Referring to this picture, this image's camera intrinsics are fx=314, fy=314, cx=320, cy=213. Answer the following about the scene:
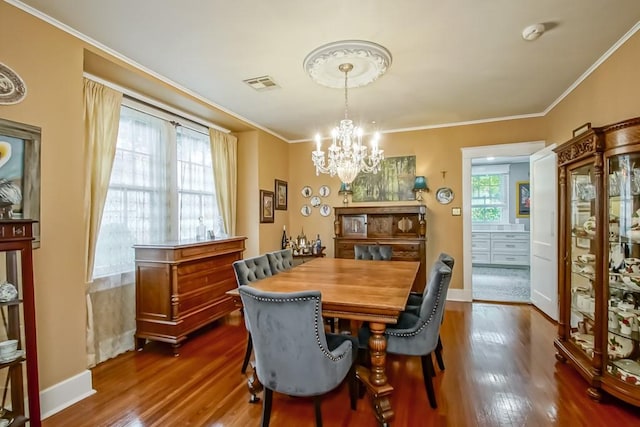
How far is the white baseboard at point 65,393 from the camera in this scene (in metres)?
2.09

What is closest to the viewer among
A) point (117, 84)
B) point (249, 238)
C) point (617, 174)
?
point (617, 174)

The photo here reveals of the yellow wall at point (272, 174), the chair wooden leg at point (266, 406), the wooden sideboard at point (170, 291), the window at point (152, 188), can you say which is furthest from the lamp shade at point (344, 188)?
the chair wooden leg at point (266, 406)

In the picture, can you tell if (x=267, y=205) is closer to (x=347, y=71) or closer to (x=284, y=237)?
(x=284, y=237)

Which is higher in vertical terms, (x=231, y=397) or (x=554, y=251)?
(x=554, y=251)

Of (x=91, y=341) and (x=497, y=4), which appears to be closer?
(x=497, y=4)

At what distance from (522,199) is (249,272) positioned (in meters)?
7.38

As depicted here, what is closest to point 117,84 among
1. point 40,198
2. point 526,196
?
point 40,198

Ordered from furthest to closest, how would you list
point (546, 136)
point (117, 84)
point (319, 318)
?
point (546, 136), point (117, 84), point (319, 318)

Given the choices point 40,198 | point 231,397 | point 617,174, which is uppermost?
point 617,174

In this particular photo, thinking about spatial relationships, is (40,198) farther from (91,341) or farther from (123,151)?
(91,341)

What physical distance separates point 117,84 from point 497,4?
3.29m

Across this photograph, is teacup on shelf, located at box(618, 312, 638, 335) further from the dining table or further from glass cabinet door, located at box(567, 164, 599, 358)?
the dining table

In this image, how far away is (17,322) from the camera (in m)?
1.83

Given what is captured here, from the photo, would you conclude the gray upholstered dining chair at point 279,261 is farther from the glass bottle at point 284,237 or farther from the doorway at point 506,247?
the doorway at point 506,247
